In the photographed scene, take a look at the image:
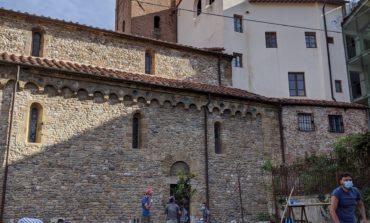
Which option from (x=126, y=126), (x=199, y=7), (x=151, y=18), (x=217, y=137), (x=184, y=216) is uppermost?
(x=151, y=18)

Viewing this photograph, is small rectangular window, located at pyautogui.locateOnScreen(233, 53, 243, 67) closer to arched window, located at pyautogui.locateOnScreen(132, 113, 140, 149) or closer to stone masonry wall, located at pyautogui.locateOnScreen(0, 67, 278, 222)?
stone masonry wall, located at pyautogui.locateOnScreen(0, 67, 278, 222)

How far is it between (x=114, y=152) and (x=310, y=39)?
638 inches

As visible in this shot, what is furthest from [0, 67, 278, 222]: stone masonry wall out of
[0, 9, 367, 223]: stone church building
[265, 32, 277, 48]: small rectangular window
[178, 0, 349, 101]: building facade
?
[265, 32, 277, 48]: small rectangular window

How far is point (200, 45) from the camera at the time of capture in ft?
85.9

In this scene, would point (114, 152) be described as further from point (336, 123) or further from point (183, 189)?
point (336, 123)

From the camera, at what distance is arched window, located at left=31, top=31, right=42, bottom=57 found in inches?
670

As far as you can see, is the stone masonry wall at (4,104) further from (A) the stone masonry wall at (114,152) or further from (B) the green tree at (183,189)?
(B) the green tree at (183,189)

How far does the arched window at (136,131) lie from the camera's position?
16.6 metres

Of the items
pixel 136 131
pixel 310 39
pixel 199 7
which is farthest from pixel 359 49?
pixel 136 131

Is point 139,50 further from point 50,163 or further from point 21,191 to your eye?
point 21,191

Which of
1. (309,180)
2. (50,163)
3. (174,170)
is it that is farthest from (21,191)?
(309,180)

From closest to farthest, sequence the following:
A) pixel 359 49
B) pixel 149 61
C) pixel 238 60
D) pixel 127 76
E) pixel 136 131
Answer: pixel 136 131 → pixel 127 76 → pixel 149 61 → pixel 238 60 → pixel 359 49

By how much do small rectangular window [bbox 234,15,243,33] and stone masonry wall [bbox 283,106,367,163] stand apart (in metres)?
6.62

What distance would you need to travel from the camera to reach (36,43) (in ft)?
56.3
